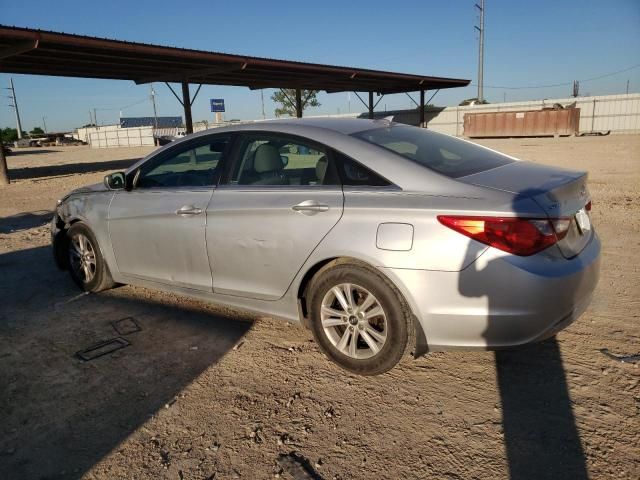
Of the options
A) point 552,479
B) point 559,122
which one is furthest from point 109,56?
point 559,122

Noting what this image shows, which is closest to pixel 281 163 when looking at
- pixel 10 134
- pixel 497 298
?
pixel 497 298

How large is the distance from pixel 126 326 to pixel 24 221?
6077mm

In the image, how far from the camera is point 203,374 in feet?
10.1

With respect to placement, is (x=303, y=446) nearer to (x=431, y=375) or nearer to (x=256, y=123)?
(x=431, y=375)

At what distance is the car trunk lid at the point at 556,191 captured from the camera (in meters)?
2.53

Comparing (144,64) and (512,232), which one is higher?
(144,64)

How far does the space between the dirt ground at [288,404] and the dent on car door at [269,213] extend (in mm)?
568

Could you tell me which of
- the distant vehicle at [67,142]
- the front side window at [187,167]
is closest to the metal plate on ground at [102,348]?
the front side window at [187,167]

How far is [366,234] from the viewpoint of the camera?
2.72 metres

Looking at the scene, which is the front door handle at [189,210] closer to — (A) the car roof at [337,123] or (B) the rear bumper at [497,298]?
(A) the car roof at [337,123]

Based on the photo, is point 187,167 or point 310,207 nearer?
point 310,207

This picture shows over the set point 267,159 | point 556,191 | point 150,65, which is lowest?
point 556,191

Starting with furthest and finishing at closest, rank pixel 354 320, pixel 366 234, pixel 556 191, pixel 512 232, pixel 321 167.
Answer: pixel 321 167, pixel 354 320, pixel 366 234, pixel 556 191, pixel 512 232

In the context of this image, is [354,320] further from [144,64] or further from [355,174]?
[144,64]
